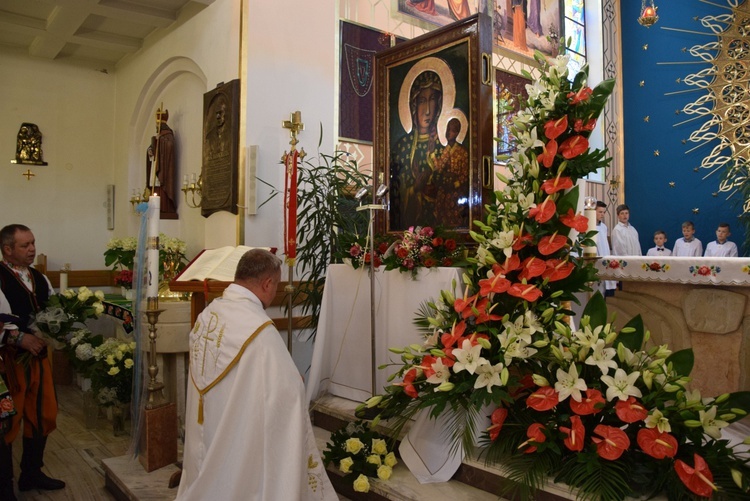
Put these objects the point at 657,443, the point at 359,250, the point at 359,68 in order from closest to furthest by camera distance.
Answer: the point at 657,443 < the point at 359,250 < the point at 359,68

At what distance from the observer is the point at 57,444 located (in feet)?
15.2

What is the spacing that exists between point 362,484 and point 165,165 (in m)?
5.19

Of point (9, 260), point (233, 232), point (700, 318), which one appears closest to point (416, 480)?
point (700, 318)

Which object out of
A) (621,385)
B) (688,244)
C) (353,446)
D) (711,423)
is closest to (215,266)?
(353,446)

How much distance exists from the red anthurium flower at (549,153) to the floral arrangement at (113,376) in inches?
152

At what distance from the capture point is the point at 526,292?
2621mm

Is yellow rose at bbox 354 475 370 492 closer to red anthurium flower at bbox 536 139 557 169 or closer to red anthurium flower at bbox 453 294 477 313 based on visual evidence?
red anthurium flower at bbox 453 294 477 313

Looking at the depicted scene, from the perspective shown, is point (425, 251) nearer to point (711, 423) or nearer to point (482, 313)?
point (482, 313)

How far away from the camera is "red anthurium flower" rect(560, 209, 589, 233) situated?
8.77 ft

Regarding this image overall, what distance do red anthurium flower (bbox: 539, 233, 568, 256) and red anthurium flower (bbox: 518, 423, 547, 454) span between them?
802 millimetres

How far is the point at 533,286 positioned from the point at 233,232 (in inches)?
149

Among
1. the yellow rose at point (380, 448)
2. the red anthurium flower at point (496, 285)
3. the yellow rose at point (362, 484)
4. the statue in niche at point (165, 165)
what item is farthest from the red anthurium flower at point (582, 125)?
the statue in niche at point (165, 165)

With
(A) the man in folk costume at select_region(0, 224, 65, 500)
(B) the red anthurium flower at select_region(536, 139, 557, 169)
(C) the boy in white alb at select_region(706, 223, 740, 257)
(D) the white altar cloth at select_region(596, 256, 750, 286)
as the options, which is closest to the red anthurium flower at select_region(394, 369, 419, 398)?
(B) the red anthurium flower at select_region(536, 139, 557, 169)

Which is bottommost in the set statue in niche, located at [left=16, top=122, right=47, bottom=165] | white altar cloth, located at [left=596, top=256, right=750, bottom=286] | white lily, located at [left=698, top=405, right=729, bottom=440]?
white lily, located at [left=698, top=405, right=729, bottom=440]
